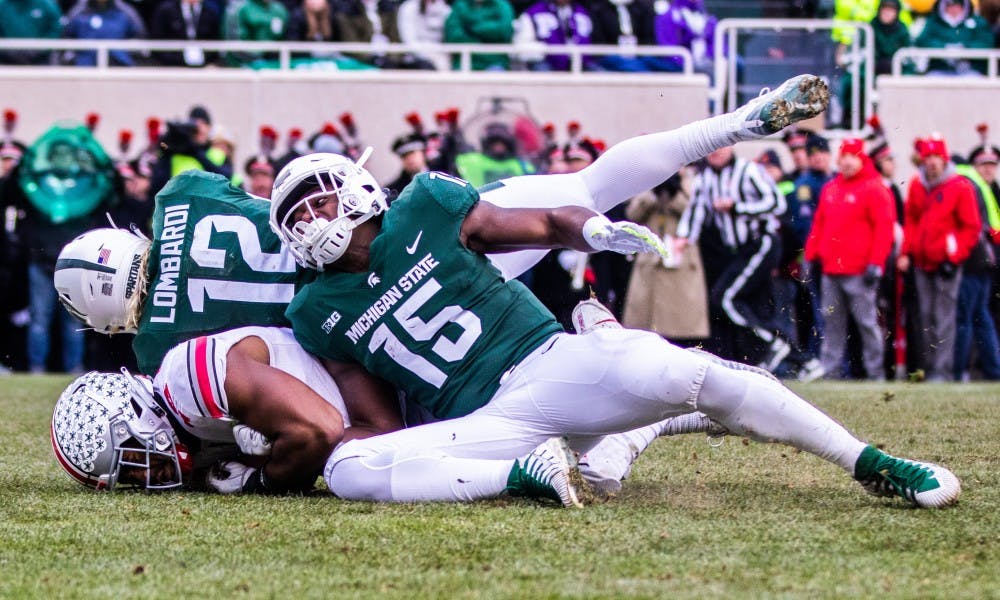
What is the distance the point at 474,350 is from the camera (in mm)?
4676

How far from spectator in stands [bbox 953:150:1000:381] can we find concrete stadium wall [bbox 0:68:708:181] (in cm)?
332

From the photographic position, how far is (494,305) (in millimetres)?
4684

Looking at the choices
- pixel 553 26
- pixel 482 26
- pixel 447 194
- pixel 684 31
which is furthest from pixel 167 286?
pixel 684 31

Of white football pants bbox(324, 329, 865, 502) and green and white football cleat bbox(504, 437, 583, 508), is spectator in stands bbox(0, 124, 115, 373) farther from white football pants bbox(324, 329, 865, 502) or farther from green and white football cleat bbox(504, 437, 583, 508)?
green and white football cleat bbox(504, 437, 583, 508)

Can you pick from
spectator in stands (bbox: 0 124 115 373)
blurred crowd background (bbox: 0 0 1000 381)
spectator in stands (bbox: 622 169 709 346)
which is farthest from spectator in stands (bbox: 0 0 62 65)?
spectator in stands (bbox: 622 169 709 346)

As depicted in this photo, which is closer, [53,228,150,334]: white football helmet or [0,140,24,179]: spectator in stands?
[53,228,150,334]: white football helmet

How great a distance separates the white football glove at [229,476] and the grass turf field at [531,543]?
79mm

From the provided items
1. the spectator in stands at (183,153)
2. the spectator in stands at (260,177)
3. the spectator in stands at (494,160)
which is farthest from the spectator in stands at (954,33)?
the spectator in stands at (183,153)

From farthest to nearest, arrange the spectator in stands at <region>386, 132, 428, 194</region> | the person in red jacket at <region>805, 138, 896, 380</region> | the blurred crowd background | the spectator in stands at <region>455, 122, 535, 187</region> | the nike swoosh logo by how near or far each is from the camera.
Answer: the spectator in stands at <region>455, 122, 535, 187</region> < the spectator in stands at <region>386, 132, 428, 194</region> < the blurred crowd background < the person in red jacket at <region>805, 138, 896, 380</region> < the nike swoosh logo

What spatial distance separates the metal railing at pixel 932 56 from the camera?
13.0m

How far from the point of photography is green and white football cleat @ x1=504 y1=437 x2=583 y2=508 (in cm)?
430

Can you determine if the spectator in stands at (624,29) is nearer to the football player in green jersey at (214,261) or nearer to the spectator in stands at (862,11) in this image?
the spectator in stands at (862,11)

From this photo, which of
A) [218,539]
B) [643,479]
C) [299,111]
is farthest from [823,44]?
[218,539]

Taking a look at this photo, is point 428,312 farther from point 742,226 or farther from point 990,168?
point 990,168
